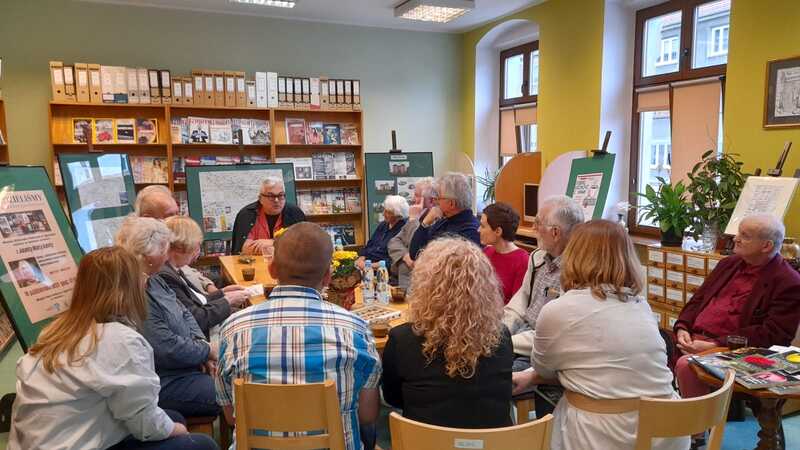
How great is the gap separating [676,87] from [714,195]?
1425 mm

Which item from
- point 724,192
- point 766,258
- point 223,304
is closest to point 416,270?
point 223,304

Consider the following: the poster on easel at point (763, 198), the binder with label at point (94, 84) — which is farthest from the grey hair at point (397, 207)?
the binder with label at point (94, 84)

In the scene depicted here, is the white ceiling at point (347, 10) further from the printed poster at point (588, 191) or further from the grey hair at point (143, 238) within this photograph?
the grey hair at point (143, 238)

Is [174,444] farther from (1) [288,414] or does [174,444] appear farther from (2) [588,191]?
(2) [588,191]

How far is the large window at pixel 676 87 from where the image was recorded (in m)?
4.55

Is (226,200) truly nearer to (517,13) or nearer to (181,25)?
(181,25)

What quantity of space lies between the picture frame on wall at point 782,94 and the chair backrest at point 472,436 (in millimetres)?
3485

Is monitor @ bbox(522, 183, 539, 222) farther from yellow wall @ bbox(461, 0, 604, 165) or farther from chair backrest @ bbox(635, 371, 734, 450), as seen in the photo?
chair backrest @ bbox(635, 371, 734, 450)

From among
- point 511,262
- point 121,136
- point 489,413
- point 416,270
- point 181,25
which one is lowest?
point 489,413

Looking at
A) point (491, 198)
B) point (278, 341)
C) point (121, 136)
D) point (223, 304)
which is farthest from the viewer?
point (491, 198)

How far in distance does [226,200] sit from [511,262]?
3.68 m

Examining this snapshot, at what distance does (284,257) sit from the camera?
166 cm

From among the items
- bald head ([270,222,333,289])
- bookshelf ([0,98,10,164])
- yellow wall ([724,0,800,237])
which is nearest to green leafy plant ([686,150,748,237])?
yellow wall ([724,0,800,237])

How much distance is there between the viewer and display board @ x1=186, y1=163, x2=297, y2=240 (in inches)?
220
